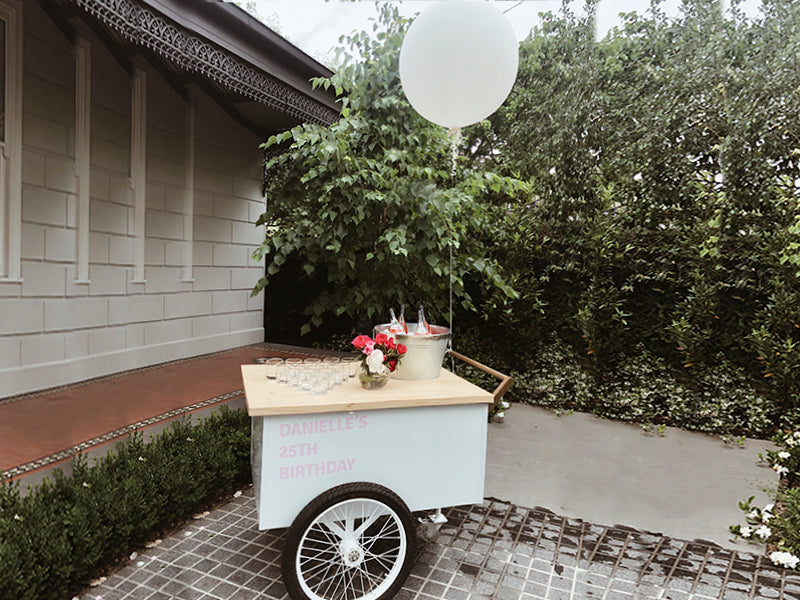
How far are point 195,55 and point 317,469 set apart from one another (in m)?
3.22

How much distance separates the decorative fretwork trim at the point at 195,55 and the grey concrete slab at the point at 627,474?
348 cm

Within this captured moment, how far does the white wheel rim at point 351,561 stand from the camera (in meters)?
1.88

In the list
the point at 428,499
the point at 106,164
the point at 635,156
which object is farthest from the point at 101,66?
the point at 635,156

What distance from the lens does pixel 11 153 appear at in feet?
11.9

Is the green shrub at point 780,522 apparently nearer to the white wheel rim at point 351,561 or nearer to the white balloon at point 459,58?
the white wheel rim at point 351,561

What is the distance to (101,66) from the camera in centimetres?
439

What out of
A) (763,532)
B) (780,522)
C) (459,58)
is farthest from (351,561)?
(459,58)

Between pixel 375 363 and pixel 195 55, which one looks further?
pixel 195 55

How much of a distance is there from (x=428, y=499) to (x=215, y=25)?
12.4ft

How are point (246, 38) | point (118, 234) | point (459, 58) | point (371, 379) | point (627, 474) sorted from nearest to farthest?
point (371, 379) → point (459, 58) → point (627, 474) → point (246, 38) → point (118, 234)

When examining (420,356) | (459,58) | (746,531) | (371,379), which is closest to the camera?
→ (371,379)

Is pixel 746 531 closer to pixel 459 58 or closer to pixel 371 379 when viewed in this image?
pixel 371 379

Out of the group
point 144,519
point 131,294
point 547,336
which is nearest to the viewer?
point 144,519

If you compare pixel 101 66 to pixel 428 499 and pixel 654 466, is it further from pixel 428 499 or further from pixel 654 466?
pixel 654 466
